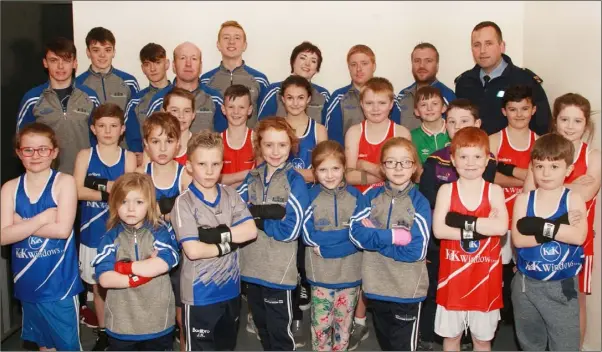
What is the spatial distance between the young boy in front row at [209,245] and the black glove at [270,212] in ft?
0.29

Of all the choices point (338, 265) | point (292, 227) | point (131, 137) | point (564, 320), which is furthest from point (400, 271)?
point (131, 137)

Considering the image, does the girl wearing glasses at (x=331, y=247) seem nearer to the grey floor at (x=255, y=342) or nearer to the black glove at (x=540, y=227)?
the grey floor at (x=255, y=342)

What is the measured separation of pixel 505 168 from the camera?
381 cm

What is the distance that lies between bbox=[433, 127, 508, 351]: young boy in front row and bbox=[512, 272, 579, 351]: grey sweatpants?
0.46ft

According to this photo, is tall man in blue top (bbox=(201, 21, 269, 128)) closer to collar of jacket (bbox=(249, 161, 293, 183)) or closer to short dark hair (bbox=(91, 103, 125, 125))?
short dark hair (bbox=(91, 103, 125, 125))

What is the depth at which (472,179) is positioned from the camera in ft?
10.9

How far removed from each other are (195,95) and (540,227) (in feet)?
8.28

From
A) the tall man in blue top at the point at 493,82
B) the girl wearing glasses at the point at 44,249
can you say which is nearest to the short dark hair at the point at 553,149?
the tall man in blue top at the point at 493,82

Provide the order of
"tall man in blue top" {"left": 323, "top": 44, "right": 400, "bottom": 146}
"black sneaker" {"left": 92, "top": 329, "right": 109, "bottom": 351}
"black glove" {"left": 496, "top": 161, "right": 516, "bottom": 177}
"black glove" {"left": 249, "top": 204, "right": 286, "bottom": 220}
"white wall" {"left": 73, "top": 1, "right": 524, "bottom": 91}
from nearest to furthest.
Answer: "black glove" {"left": 249, "top": 204, "right": 286, "bottom": 220} → "black glove" {"left": 496, "top": 161, "right": 516, "bottom": 177} → "black sneaker" {"left": 92, "top": 329, "right": 109, "bottom": 351} → "tall man in blue top" {"left": 323, "top": 44, "right": 400, "bottom": 146} → "white wall" {"left": 73, "top": 1, "right": 524, "bottom": 91}

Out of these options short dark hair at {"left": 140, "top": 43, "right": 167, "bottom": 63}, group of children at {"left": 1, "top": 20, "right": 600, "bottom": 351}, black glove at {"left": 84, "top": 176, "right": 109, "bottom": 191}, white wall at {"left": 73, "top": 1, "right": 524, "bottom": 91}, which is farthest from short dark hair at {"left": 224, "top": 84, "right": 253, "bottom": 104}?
white wall at {"left": 73, "top": 1, "right": 524, "bottom": 91}

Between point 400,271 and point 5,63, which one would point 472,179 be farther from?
point 5,63

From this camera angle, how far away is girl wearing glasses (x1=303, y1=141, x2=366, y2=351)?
3385 mm

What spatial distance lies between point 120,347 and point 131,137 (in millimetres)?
1877

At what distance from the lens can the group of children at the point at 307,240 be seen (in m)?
3.14
